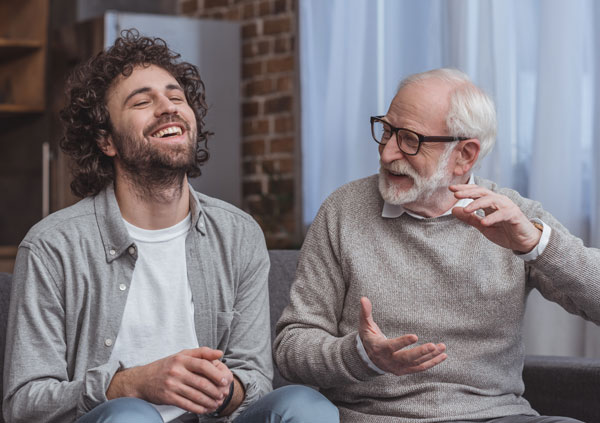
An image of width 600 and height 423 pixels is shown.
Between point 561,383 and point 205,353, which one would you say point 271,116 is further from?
Result: point 205,353

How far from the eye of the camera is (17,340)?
70.4 inches

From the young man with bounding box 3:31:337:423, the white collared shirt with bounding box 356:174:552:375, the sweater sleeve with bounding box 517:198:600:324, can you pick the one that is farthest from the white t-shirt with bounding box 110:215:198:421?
the sweater sleeve with bounding box 517:198:600:324

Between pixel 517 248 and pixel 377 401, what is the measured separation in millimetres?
437

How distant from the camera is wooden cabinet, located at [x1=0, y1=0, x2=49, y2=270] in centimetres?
477

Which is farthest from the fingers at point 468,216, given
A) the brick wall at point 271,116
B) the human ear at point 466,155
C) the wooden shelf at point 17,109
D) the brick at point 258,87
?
the wooden shelf at point 17,109

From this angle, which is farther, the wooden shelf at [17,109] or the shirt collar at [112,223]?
the wooden shelf at [17,109]

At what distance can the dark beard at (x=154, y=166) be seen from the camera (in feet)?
6.51

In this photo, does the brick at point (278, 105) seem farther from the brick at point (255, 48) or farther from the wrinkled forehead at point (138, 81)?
the wrinkled forehead at point (138, 81)

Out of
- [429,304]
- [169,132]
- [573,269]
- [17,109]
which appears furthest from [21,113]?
[573,269]

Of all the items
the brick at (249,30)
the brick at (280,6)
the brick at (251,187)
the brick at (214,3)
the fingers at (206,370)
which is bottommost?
the fingers at (206,370)

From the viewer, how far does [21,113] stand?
4.80m

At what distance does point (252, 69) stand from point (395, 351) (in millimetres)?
2965

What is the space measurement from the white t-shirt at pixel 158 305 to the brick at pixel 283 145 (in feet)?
7.62

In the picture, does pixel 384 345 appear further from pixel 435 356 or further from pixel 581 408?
pixel 581 408
